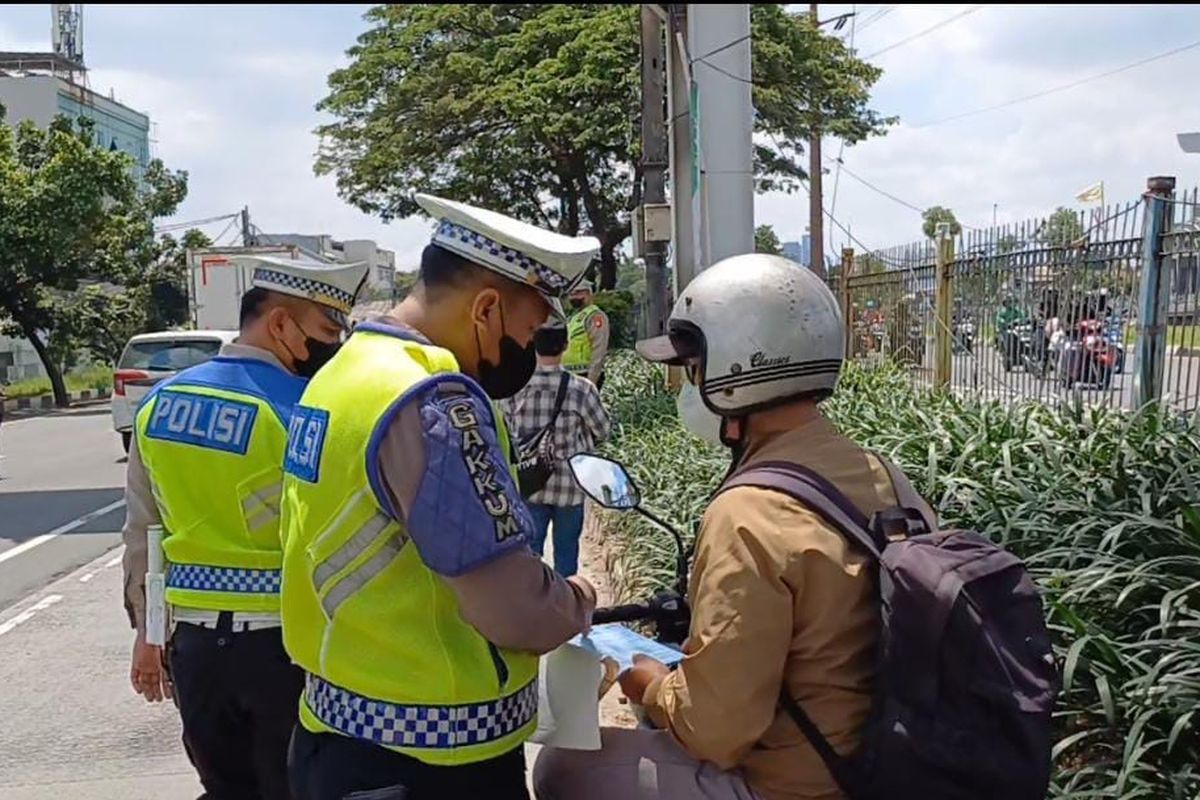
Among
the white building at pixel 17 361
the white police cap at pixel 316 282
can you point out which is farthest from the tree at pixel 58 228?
the white police cap at pixel 316 282

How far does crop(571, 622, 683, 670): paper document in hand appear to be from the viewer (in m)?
2.28

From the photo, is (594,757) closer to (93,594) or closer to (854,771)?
(854,771)

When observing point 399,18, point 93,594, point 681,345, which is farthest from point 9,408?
point 681,345

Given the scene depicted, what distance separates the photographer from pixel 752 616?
1.91 metres

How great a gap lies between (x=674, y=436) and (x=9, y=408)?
25889 millimetres

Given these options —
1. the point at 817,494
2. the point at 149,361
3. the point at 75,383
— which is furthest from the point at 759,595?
the point at 75,383

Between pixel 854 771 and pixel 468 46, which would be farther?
pixel 468 46

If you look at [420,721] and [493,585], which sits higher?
[493,585]

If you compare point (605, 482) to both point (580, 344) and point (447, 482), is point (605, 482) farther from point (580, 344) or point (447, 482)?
point (580, 344)

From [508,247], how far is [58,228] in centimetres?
2778

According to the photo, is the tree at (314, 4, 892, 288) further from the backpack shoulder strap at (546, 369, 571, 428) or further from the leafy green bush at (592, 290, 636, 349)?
the backpack shoulder strap at (546, 369, 571, 428)

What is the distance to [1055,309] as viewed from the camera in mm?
7359

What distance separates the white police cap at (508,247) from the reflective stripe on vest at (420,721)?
2.35 feet

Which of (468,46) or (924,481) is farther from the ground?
(468,46)
